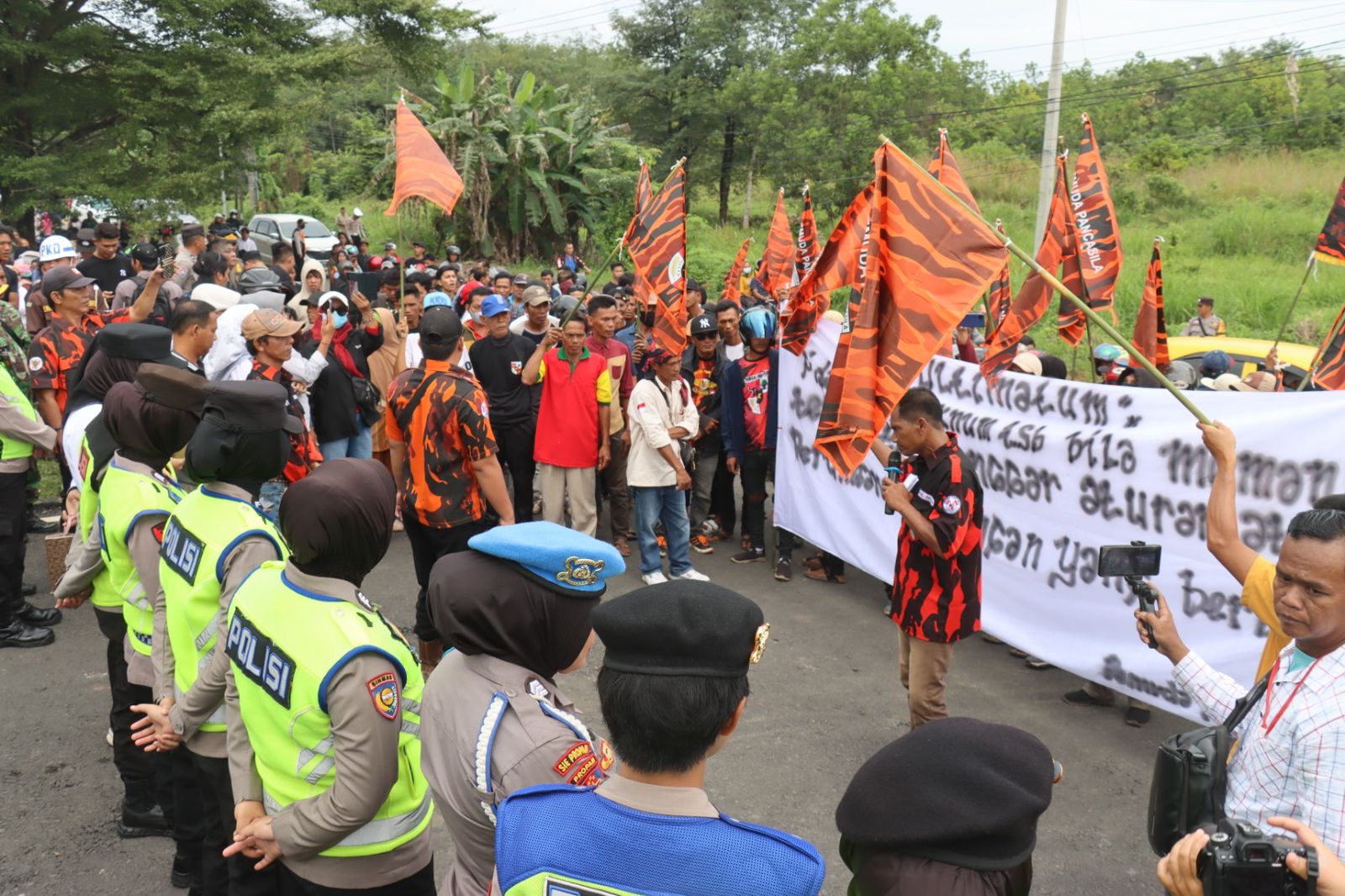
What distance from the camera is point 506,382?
25.9 ft

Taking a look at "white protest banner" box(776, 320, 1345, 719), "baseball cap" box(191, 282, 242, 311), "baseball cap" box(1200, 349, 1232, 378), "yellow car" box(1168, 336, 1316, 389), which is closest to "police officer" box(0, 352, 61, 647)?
"baseball cap" box(191, 282, 242, 311)

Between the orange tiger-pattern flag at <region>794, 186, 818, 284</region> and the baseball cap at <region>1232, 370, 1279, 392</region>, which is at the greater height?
the orange tiger-pattern flag at <region>794, 186, 818, 284</region>

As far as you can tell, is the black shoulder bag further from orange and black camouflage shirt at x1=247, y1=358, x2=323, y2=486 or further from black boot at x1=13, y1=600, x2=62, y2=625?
black boot at x1=13, y1=600, x2=62, y2=625

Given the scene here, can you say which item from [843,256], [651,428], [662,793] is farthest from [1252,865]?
[651,428]

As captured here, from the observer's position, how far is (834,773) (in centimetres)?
496

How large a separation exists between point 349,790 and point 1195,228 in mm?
27288

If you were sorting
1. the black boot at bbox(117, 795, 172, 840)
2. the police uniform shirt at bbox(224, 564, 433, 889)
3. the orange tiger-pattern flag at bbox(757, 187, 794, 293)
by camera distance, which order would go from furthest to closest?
the orange tiger-pattern flag at bbox(757, 187, 794, 293) < the black boot at bbox(117, 795, 172, 840) < the police uniform shirt at bbox(224, 564, 433, 889)

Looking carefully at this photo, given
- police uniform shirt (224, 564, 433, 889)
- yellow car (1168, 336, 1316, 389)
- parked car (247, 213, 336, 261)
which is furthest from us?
parked car (247, 213, 336, 261)

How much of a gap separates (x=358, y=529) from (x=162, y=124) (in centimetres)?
1692

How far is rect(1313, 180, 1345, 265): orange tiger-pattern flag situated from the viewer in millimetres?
6391

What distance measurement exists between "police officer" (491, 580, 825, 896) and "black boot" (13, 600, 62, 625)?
594cm

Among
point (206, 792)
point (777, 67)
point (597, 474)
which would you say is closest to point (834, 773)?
point (206, 792)

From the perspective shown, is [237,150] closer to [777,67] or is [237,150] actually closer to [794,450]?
[794,450]

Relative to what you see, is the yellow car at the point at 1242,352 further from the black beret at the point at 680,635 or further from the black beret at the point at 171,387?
the black beret at the point at 680,635
